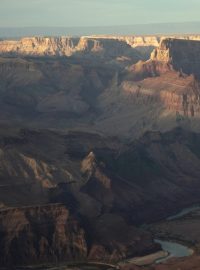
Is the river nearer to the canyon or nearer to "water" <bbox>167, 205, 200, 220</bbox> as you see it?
the canyon

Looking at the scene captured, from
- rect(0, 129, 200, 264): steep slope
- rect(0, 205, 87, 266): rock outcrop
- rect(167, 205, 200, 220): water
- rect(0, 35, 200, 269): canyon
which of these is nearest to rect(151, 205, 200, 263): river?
rect(0, 35, 200, 269): canyon

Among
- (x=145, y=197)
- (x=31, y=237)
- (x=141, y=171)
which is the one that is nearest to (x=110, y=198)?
(x=145, y=197)

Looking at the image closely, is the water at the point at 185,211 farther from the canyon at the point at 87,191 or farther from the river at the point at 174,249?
the river at the point at 174,249

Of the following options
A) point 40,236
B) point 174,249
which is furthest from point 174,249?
point 40,236

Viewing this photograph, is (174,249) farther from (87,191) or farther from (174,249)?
(87,191)

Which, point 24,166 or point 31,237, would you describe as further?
point 24,166

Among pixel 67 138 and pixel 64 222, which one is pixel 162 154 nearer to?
pixel 67 138

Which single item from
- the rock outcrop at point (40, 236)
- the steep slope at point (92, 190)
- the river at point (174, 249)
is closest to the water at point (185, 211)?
the steep slope at point (92, 190)

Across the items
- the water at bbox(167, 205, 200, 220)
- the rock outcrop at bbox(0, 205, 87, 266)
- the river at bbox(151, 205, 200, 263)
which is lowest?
the water at bbox(167, 205, 200, 220)
